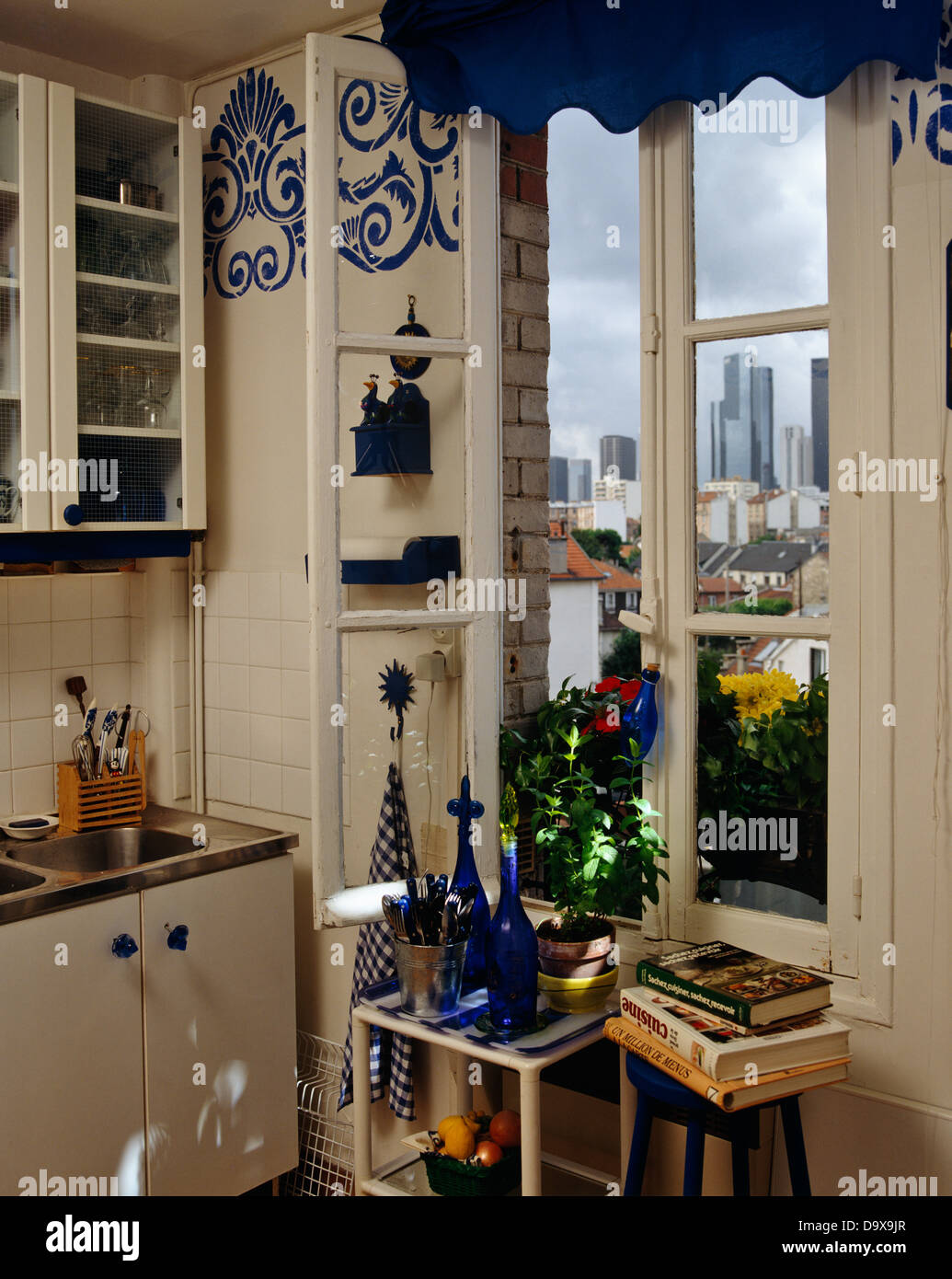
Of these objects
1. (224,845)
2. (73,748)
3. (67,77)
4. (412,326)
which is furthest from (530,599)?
(67,77)

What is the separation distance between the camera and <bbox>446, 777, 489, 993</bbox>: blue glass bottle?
2.25 metres

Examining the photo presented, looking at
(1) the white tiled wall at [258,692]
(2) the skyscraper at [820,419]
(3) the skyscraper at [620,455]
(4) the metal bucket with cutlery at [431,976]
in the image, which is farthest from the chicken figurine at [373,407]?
(4) the metal bucket with cutlery at [431,976]

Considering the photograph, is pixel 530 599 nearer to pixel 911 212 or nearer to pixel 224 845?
pixel 224 845

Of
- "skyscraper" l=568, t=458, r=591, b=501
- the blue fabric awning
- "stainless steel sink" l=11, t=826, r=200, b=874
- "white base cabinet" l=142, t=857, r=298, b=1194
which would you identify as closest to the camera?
the blue fabric awning

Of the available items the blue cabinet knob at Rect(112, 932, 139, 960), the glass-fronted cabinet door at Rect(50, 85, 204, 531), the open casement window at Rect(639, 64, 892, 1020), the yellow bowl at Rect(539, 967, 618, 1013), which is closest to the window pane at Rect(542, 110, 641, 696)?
the open casement window at Rect(639, 64, 892, 1020)

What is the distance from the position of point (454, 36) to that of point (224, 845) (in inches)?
68.5

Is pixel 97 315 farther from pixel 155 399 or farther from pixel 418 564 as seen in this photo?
pixel 418 564

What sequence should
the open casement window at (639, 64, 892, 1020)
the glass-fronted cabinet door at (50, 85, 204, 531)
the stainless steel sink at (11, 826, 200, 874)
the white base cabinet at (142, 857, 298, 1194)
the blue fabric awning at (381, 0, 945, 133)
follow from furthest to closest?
the stainless steel sink at (11, 826, 200, 874), the glass-fronted cabinet door at (50, 85, 204, 531), the white base cabinet at (142, 857, 298, 1194), the open casement window at (639, 64, 892, 1020), the blue fabric awning at (381, 0, 945, 133)

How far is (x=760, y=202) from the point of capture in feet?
6.98

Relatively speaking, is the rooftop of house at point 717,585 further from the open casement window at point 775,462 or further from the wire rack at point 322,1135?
the wire rack at point 322,1135

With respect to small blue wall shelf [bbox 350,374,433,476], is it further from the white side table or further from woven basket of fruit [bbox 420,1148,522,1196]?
woven basket of fruit [bbox 420,1148,522,1196]

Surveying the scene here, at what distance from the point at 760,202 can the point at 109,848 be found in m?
2.01

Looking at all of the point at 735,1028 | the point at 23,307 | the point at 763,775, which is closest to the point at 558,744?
the point at 763,775

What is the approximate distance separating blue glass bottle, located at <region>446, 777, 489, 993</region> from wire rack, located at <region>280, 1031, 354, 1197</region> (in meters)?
0.76
